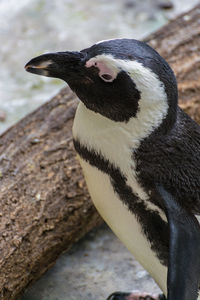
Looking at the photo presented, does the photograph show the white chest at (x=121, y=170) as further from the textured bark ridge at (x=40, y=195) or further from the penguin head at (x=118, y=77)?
the textured bark ridge at (x=40, y=195)

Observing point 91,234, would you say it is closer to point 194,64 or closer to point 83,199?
point 83,199

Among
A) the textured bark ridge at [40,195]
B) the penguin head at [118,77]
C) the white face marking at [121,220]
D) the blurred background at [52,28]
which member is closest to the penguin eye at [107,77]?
the penguin head at [118,77]

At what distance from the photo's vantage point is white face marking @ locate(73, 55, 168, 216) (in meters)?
1.27

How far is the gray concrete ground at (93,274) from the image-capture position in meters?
1.80

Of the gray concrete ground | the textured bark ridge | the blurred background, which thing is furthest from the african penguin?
the blurred background

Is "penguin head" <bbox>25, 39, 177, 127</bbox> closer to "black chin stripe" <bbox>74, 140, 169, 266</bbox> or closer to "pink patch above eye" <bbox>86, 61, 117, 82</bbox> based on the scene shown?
"pink patch above eye" <bbox>86, 61, 117, 82</bbox>

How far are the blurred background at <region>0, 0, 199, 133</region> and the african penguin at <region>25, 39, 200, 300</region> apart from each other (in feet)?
4.40

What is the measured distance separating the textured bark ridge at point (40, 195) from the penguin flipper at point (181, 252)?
487 millimetres

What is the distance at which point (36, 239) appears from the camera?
5.38 ft

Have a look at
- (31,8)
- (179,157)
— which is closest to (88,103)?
(179,157)

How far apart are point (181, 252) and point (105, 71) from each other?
1.48 feet

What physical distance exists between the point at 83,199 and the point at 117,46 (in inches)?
24.9

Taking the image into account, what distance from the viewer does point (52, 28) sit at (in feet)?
10.5

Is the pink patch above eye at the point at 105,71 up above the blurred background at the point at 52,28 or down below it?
above
